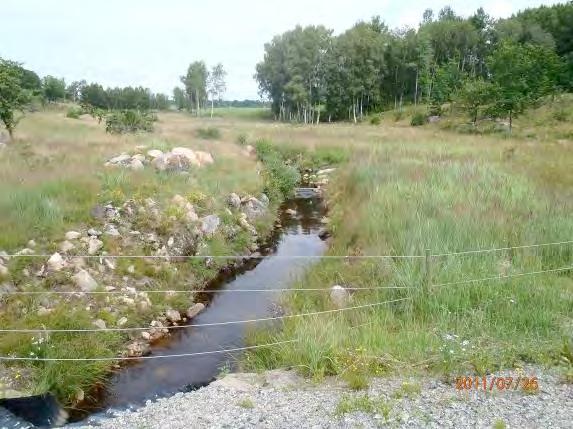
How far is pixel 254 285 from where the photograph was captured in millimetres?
11141

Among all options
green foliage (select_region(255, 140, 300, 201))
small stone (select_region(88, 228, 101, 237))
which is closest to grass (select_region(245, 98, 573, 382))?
small stone (select_region(88, 228, 101, 237))

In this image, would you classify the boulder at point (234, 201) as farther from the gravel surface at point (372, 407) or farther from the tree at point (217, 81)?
the tree at point (217, 81)

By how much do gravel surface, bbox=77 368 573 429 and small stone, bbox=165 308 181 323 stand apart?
347 cm

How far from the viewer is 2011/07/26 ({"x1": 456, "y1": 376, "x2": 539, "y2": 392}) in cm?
512

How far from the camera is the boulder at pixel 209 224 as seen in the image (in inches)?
495

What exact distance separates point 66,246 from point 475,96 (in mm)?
37430

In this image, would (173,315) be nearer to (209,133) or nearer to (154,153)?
(154,153)

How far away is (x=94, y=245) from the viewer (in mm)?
9922

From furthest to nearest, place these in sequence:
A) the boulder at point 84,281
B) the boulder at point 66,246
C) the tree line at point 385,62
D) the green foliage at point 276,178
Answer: the tree line at point 385,62, the green foliage at point 276,178, the boulder at point 66,246, the boulder at point 84,281

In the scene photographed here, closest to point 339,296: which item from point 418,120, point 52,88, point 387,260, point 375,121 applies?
point 387,260

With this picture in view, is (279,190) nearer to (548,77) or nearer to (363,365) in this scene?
(363,365)

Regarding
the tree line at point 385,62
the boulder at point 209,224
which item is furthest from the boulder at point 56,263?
the tree line at point 385,62

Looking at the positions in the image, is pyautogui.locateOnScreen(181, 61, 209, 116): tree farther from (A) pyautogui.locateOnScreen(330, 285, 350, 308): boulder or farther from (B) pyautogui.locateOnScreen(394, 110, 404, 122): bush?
(A) pyautogui.locateOnScreen(330, 285, 350, 308): boulder

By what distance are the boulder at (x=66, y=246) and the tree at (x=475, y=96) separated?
35406 millimetres
